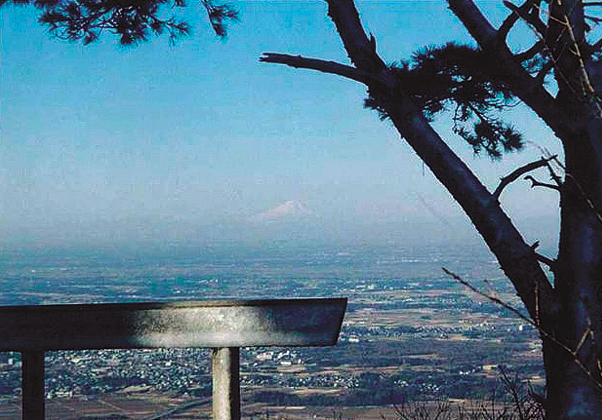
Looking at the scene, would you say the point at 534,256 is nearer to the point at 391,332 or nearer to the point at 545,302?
the point at 545,302

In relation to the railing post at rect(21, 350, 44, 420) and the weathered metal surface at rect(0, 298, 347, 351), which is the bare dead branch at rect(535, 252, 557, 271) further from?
the railing post at rect(21, 350, 44, 420)

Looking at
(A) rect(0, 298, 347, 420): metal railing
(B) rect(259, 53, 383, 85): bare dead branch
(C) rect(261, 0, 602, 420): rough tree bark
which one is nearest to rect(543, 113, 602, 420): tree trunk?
(C) rect(261, 0, 602, 420): rough tree bark

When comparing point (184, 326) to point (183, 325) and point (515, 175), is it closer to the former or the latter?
point (183, 325)

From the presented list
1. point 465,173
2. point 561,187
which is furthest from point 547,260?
point 465,173

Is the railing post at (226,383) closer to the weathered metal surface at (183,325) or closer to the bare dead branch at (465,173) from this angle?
the weathered metal surface at (183,325)

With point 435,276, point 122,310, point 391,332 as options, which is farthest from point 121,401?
point 435,276
